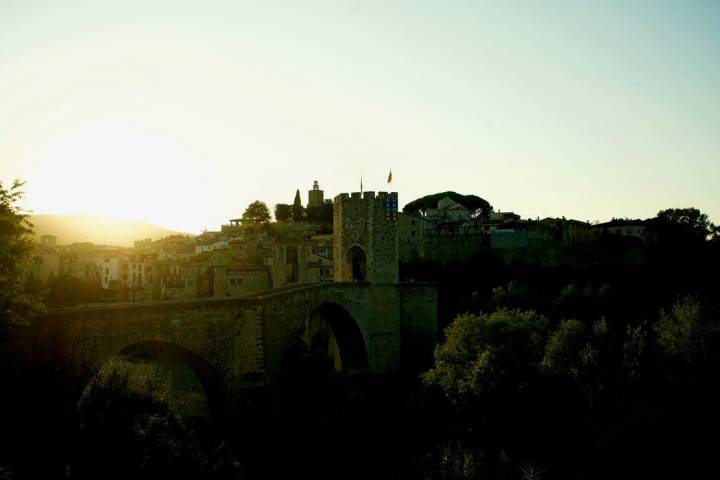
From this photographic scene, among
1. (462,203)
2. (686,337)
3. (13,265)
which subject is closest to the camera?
(13,265)

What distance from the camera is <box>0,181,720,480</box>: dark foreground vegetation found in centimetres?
1383

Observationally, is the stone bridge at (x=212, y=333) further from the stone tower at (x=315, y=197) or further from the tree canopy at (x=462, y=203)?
the stone tower at (x=315, y=197)

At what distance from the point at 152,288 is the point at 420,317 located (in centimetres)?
4117

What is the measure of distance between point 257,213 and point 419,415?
3178 inches

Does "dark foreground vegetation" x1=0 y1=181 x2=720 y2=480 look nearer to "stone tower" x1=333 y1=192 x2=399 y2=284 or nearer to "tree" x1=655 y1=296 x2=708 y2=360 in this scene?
"tree" x1=655 y1=296 x2=708 y2=360

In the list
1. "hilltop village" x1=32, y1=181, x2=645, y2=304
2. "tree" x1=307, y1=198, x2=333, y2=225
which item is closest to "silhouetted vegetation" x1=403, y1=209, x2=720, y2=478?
"hilltop village" x1=32, y1=181, x2=645, y2=304

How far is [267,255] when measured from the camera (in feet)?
201

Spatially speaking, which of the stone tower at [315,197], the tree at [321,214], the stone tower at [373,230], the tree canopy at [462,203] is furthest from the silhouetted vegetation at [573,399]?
the stone tower at [315,197]

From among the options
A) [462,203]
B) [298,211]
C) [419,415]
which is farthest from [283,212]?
[419,415]

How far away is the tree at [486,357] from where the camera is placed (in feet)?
82.4

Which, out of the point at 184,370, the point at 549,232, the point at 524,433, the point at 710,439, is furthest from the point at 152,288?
the point at 710,439

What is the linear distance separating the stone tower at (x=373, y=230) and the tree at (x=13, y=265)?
69.6ft

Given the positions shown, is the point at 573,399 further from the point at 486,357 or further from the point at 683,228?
the point at 683,228

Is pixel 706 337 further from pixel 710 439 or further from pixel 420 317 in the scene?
pixel 420 317
